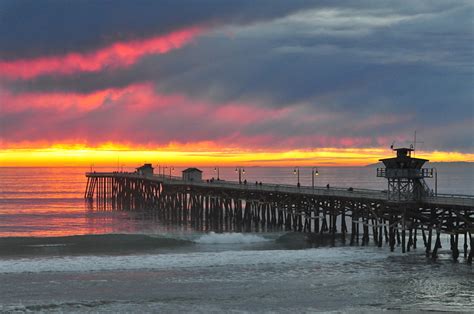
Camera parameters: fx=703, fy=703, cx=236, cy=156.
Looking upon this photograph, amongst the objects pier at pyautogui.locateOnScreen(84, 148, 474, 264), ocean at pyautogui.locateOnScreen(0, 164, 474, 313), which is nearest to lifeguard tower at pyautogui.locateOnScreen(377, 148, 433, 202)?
pier at pyautogui.locateOnScreen(84, 148, 474, 264)

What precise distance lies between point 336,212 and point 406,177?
10268 millimetres

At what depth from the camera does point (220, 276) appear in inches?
1469

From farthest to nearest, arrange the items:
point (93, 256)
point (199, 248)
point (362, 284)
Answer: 1. point (199, 248)
2. point (93, 256)
3. point (362, 284)

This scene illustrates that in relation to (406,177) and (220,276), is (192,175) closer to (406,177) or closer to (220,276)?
(406,177)

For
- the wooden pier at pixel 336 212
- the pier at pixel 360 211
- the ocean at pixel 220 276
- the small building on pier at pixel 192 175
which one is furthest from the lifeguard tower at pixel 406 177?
the small building on pier at pixel 192 175

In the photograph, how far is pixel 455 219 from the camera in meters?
42.9

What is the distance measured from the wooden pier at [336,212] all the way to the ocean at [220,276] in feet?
5.85

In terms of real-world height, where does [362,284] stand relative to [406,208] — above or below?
below

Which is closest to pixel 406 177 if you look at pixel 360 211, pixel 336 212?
pixel 360 211

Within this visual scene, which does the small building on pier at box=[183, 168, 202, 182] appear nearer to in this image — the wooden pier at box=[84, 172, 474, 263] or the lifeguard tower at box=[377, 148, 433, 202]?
the wooden pier at box=[84, 172, 474, 263]

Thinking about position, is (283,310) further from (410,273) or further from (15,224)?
(15,224)

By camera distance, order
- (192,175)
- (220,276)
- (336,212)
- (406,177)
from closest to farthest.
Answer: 1. (220,276)
2. (406,177)
3. (336,212)
4. (192,175)

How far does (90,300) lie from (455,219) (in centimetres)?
2313

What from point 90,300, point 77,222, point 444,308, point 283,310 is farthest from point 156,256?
point 77,222
